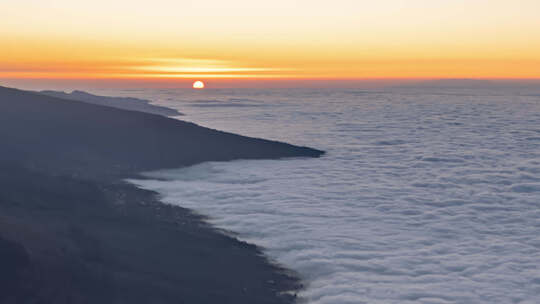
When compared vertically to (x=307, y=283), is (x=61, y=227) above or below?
above

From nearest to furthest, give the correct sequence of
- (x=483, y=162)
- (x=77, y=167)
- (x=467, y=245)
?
(x=467, y=245) → (x=77, y=167) → (x=483, y=162)

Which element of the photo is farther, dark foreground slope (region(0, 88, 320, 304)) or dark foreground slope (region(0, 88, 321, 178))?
dark foreground slope (region(0, 88, 321, 178))

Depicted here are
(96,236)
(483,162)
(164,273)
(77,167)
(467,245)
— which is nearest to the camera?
(164,273)

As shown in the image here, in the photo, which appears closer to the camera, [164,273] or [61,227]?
[164,273]

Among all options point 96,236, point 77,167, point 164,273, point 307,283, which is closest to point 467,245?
point 307,283

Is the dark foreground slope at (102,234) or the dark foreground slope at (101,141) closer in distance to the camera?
the dark foreground slope at (102,234)

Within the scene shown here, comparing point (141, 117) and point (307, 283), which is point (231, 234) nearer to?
point (307, 283)

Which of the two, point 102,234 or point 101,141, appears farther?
point 101,141

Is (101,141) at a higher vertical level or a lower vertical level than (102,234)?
higher
